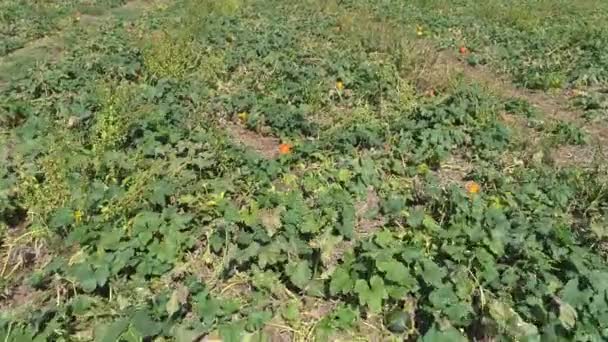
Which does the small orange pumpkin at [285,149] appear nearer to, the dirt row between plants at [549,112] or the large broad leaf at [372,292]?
the large broad leaf at [372,292]

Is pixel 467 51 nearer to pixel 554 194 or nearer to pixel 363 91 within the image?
pixel 363 91

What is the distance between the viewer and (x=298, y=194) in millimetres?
3639

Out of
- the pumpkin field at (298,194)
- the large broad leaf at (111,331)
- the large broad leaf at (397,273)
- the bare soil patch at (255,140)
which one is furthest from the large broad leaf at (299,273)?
the bare soil patch at (255,140)

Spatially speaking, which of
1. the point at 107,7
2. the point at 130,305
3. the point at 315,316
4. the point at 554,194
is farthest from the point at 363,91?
the point at 107,7

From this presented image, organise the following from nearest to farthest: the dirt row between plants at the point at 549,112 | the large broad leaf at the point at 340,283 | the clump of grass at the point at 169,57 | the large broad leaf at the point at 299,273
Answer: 1. the large broad leaf at the point at 340,283
2. the large broad leaf at the point at 299,273
3. the dirt row between plants at the point at 549,112
4. the clump of grass at the point at 169,57

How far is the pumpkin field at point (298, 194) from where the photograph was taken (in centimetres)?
274

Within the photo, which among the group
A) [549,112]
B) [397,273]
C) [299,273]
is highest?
[397,273]

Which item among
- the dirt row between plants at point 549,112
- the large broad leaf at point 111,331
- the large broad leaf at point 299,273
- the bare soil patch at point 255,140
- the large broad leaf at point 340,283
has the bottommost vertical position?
the dirt row between plants at point 549,112

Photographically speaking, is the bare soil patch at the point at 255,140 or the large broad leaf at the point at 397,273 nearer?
the large broad leaf at the point at 397,273

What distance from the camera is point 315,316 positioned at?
9.56 ft

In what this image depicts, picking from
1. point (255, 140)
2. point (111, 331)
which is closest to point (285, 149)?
point (255, 140)

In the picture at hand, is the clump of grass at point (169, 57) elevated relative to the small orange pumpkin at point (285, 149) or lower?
elevated

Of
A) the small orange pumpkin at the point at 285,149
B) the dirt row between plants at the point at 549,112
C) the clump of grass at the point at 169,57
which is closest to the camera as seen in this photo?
the small orange pumpkin at the point at 285,149

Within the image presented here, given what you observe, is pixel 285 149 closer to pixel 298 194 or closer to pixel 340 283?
pixel 298 194
